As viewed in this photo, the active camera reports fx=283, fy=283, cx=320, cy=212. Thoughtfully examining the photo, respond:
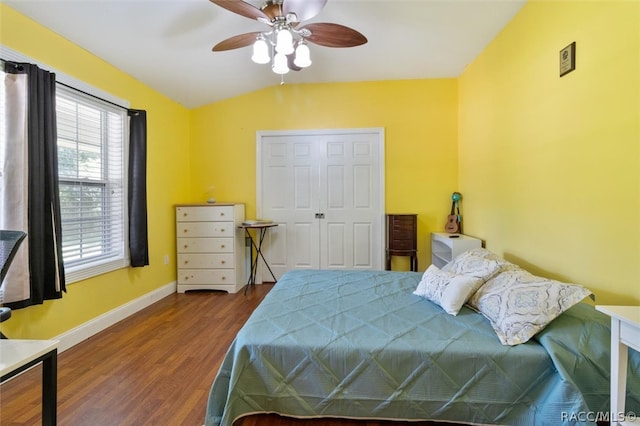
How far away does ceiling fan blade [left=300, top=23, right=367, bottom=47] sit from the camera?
6.28 feet

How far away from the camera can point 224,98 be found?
154 inches

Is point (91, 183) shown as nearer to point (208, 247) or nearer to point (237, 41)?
point (208, 247)

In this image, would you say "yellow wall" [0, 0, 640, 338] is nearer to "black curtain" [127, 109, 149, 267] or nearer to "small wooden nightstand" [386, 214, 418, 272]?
"black curtain" [127, 109, 149, 267]

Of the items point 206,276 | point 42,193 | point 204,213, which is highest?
point 42,193

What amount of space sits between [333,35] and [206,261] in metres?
2.88

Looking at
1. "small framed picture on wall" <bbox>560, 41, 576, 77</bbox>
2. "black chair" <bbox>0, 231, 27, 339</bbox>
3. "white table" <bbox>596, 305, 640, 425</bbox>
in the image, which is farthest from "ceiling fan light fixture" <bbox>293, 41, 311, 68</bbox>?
"white table" <bbox>596, 305, 640, 425</bbox>

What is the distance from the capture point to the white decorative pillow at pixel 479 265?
70.9 inches

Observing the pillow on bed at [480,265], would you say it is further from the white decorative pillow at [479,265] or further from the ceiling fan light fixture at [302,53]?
the ceiling fan light fixture at [302,53]

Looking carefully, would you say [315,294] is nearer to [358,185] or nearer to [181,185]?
[358,185]

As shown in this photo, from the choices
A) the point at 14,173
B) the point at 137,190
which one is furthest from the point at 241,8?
the point at 137,190

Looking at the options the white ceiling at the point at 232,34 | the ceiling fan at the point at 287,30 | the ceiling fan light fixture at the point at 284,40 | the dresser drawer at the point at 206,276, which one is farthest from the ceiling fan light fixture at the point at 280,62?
the dresser drawer at the point at 206,276

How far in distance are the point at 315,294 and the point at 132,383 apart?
1.27 m

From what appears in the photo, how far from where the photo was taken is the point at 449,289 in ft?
5.81

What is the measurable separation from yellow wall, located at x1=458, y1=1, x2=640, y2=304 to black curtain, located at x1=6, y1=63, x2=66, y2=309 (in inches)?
137
